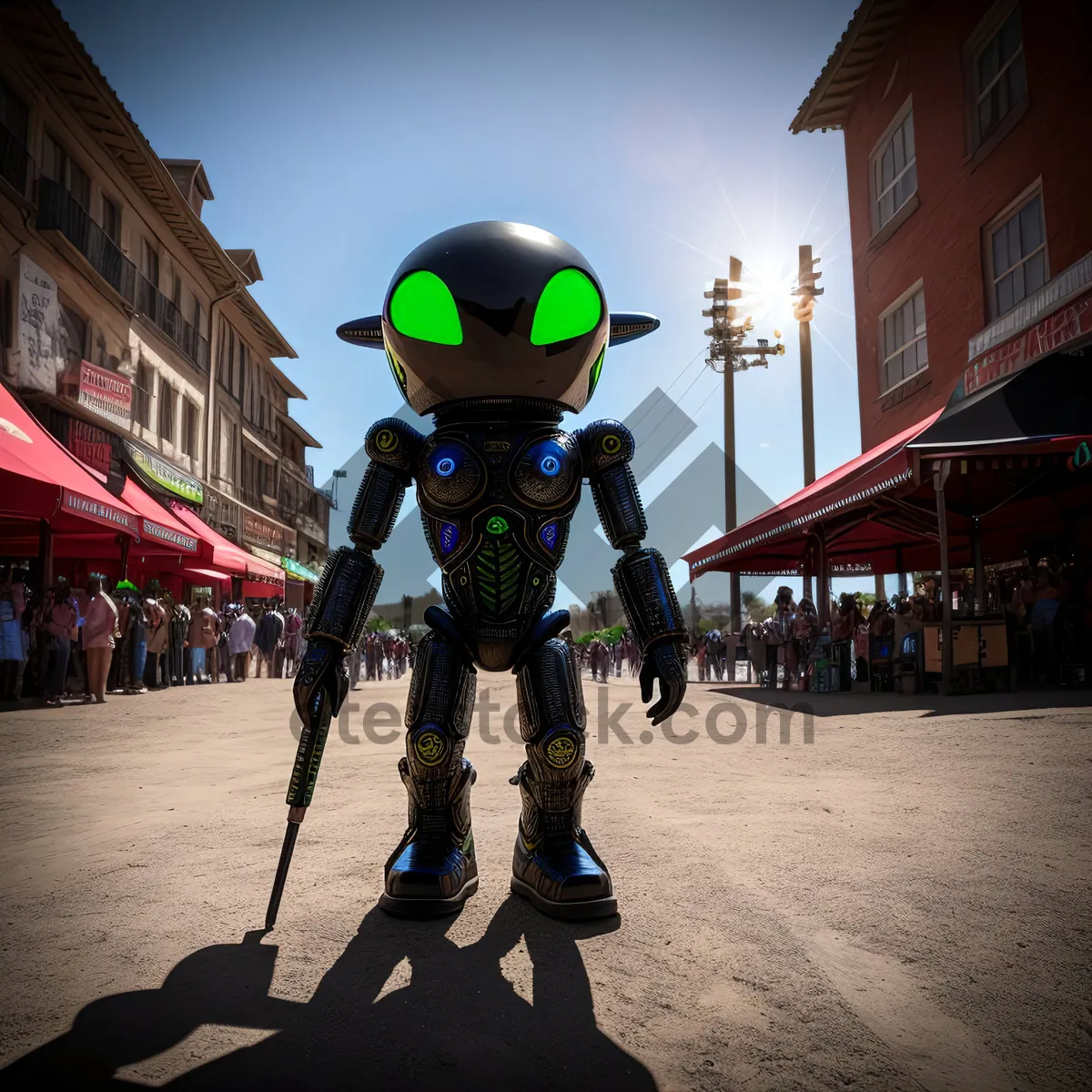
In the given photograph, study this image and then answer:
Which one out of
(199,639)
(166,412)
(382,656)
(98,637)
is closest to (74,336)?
(166,412)

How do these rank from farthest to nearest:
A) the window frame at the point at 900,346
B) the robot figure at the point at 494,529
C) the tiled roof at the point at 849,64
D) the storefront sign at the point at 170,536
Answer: the window frame at the point at 900,346, the tiled roof at the point at 849,64, the storefront sign at the point at 170,536, the robot figure at the point at 494,529

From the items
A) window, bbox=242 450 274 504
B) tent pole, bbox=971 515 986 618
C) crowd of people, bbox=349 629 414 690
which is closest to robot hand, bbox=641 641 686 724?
tent pole, bbox=971 515 986 618

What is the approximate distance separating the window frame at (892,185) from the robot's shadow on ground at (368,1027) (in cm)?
1311

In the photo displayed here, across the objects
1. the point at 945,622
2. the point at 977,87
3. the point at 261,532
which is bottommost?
the point at 945,622

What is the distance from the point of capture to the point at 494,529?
96.3 inches

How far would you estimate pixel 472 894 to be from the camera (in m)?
2.32

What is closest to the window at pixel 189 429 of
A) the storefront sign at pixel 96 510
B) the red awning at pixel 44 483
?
the red awning at pixel 44 483

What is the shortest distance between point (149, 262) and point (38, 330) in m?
5.15

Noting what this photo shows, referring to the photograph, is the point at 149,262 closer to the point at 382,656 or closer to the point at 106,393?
the point at 106,393

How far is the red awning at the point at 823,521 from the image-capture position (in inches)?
286

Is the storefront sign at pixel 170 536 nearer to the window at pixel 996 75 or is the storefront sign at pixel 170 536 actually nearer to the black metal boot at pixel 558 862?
the black metal boot at pixel 558 862

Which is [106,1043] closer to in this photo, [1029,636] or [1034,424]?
[1034,424]

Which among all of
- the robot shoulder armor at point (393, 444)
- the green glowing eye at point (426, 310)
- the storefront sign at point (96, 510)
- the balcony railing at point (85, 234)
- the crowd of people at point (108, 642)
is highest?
the balcony railing at point (85, 234)

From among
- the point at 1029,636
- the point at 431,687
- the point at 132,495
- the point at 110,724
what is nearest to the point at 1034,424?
the point at 1029,636
